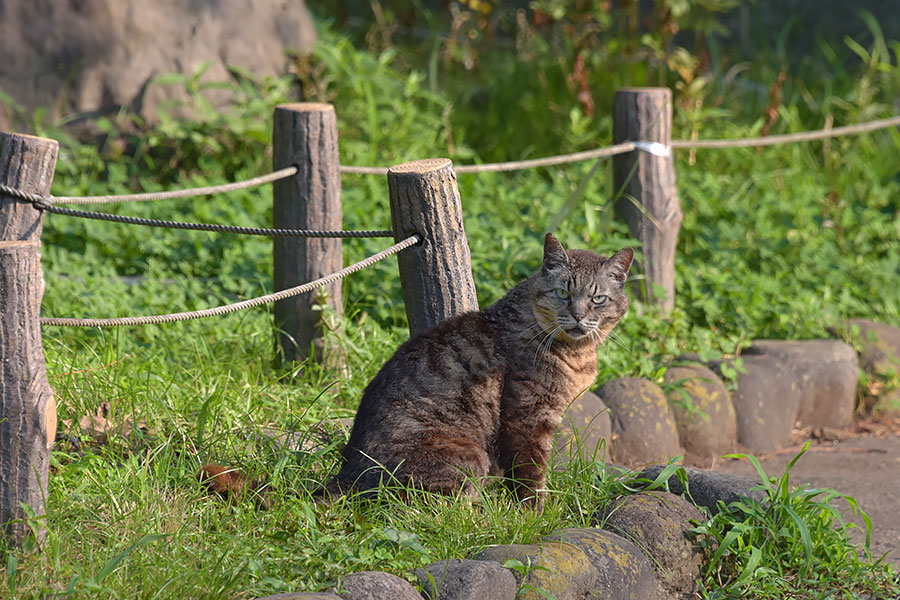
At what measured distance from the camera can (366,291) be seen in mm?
4637

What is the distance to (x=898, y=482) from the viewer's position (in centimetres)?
417

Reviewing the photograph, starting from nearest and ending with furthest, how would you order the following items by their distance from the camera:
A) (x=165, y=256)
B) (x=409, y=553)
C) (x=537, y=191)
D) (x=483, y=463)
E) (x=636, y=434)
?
(x=409, y=553) < (x=483, y=463) < (x=636, y=434) < (x=165, y=256) < (x=537, y=191)

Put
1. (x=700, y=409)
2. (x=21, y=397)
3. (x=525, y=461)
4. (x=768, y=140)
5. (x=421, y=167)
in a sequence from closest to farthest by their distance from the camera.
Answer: (x=21, y=397) → (x=525, y=461) → (x=421, y=167) → (x=700, y=409) → (x=768, y=140)

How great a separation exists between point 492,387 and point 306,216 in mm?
1324

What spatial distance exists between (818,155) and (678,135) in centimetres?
114

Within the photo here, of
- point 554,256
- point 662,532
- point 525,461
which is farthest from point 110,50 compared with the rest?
point 662,532

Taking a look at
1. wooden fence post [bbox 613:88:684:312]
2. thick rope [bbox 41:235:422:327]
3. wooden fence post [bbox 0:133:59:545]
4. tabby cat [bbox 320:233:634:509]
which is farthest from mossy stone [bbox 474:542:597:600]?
wooden fence post [bbox 613:88:684:312]

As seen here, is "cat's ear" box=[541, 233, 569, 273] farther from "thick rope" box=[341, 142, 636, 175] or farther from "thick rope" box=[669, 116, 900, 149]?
"thick rope" box=[669, 116, 900, 149]

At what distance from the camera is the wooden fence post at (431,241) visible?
133 inches

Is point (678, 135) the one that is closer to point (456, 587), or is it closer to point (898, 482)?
point (898, 482)

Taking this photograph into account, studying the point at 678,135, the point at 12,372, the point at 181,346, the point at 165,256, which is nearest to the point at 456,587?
the point at 12,372

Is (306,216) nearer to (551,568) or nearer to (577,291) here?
(577,291)

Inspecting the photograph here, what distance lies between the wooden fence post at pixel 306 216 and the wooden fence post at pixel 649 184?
1.56 m

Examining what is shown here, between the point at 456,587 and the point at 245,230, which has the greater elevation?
the point at 245,230
